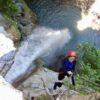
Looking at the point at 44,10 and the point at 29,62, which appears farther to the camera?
the point at 44,10

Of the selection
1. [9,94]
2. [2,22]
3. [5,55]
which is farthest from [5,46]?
[9,94]

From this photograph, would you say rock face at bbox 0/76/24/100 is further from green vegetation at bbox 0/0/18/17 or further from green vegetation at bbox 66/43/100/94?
green vegetation at bbox 0/0/18/17

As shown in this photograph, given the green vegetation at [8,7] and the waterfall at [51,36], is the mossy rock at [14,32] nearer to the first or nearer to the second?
the waterfall at [51,36]

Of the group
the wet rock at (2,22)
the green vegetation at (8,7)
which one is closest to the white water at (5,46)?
the wet rock at (2,22)

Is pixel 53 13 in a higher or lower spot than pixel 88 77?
higher

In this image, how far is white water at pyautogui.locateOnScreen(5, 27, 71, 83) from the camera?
58.9 feet

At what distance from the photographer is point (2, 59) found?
14.4 meters

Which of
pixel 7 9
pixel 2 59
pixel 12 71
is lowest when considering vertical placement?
pixel 12 71

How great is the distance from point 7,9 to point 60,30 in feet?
15.3

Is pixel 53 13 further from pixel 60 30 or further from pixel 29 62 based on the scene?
pixel 29 62

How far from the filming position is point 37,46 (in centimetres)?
2069

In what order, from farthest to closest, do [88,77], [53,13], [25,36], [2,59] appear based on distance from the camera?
[53,13] < [25,36] < [88,77] < [2,59]

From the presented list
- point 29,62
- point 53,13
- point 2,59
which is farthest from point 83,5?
point 2,59

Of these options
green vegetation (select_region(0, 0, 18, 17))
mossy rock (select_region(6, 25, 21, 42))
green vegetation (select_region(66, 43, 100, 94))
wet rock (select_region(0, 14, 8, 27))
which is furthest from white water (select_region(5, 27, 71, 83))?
green vegetation (select_region(66, 43, 100, 94))
